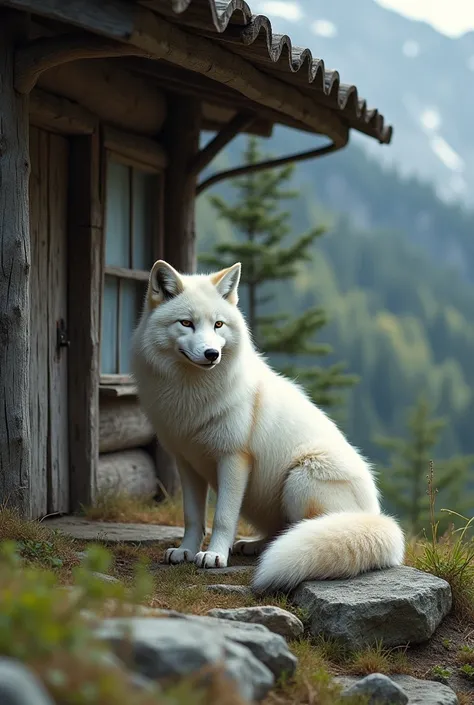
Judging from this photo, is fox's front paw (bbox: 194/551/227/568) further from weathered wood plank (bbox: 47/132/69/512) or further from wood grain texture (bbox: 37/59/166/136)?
wood grain texture (bbox: 37/59/166/136)

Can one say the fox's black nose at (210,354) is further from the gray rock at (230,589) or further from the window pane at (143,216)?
the window pane at (143,216)

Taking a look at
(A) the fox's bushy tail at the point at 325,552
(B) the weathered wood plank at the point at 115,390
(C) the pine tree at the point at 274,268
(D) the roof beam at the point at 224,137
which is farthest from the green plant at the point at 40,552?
(C) the pine tree at the point at 274,268

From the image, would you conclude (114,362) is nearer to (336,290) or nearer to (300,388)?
(300,388)

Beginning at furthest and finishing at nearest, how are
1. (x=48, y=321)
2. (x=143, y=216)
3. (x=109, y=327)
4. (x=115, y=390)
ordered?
(x=143, y=216) < (x=109, y=327) < (x=115, y=390) < (x=48, y=321)

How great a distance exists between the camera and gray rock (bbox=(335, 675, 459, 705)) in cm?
354

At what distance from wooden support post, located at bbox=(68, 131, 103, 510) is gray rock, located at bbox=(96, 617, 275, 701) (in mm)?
4016

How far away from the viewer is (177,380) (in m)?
4.91

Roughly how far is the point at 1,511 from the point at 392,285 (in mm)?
84927

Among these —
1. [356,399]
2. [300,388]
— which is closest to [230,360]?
[300,388]

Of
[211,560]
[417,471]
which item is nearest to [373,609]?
[211,560]

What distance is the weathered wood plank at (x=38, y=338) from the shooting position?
239 inches

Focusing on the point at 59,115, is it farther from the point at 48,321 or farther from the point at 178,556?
the point at 178,556

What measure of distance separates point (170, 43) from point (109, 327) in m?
3.10

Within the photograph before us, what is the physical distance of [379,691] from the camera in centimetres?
330
